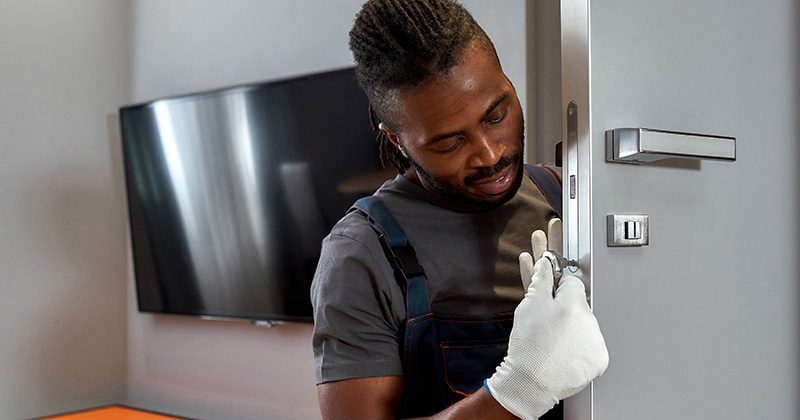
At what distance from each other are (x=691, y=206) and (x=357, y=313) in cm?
50

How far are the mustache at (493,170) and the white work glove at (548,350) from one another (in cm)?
23

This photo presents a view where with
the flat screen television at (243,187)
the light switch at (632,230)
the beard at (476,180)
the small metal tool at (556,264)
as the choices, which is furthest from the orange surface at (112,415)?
the light switch at (632,230)

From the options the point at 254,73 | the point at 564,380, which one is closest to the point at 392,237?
the point at 564,380

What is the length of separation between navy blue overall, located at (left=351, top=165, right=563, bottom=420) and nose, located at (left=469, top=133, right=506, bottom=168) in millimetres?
168

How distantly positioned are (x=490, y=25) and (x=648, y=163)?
129 cm

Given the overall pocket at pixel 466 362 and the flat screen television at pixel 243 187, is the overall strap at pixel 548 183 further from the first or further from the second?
the flat screen television at pixel 243 187

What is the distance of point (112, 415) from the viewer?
2.52 meters

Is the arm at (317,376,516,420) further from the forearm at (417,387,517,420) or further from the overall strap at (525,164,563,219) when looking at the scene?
the overall strap at (525,164,563,219)

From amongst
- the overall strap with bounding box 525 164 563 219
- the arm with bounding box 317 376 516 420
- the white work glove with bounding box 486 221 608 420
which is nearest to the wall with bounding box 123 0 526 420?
the overall strap with bounding box 525 164 563 219

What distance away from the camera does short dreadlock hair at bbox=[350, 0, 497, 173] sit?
36.9 inches

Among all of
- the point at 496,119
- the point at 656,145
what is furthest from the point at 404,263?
the point at 656,145

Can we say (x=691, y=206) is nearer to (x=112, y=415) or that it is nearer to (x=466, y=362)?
(x=466, y=362)

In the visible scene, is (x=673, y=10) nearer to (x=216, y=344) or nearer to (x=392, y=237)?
(x=392, y=237)

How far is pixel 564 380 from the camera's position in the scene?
643 millimetres
